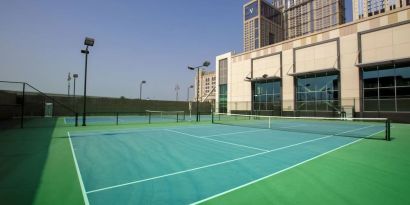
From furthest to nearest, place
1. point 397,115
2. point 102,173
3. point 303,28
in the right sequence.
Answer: point 303,28
point 397,115
point 102,173

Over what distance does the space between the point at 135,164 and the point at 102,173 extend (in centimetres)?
96

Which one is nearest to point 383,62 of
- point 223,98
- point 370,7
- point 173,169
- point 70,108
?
point 173,169

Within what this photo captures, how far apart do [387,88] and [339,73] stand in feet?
18.3

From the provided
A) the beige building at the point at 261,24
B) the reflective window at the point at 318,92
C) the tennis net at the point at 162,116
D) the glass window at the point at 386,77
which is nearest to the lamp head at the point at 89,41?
the tennis net at the point at 162,116

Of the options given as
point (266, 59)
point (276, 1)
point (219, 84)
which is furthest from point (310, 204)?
point (276, 1)

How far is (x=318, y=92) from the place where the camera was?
1201 inches

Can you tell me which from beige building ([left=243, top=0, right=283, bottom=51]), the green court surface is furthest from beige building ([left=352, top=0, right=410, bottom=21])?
the green court surface

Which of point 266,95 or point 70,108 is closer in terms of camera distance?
point 70,108

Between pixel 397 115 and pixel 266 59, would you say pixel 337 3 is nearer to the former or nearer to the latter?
pixel 266 59

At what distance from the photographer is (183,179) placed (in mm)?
4680

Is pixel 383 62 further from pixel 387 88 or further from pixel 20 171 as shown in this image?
pixel 20 171

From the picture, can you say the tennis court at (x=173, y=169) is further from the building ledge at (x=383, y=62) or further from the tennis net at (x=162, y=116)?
the building ledge at (x=383, y=62)

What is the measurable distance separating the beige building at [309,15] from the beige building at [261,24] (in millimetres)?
6550

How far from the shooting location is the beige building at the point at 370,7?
264 ft
